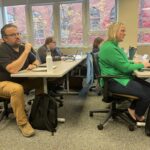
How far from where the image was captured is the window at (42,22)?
6.22 meters

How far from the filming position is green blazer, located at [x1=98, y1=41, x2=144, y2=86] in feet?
7.20

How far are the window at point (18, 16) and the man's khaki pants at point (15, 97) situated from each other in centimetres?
447

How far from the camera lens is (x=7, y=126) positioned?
2.50m

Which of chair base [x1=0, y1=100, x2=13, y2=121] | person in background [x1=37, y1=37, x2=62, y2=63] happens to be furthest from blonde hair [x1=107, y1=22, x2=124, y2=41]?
person in background [x1=37, y1=37, x2=62, y2=63]

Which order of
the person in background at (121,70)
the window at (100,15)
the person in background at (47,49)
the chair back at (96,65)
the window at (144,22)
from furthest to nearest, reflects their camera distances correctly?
the window at (100,15) → the window at (144,22) → the person in background at (47,49) → the chair back at (96,65) → the person in background at (121,70)

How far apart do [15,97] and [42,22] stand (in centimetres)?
455

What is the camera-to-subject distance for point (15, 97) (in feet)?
7.20

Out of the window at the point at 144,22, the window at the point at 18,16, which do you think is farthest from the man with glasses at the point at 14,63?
the window at the point at 18,16

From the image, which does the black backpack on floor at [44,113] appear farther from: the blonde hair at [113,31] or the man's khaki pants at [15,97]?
the blonde hair at [113,31]

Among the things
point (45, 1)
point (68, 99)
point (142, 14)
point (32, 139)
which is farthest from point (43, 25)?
point (32, 139)

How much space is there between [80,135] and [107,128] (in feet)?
1.15

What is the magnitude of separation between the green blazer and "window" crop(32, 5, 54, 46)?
4.25 metres

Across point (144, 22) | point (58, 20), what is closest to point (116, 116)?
point (144, 22)

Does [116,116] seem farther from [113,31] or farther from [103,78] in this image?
[113,31]
